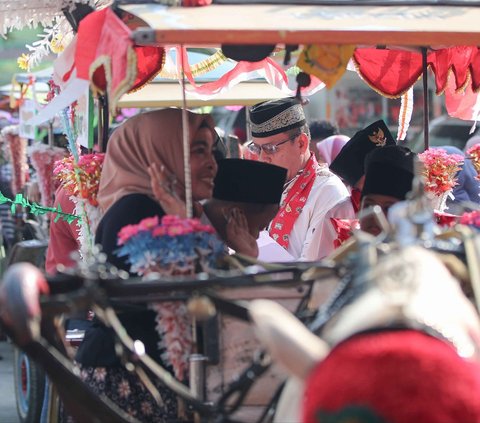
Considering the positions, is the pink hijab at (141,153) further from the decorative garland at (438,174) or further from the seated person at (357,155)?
the decorative garland at (438,174)

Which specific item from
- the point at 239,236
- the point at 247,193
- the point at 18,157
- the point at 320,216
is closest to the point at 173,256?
the point at 239,236

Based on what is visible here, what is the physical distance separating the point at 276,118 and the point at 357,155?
643 millimetres

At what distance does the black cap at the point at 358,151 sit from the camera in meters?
5.77

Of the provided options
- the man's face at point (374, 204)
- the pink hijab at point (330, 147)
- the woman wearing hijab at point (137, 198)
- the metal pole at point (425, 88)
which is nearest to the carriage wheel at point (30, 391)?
the woman wearing hijab at point (137, 198)

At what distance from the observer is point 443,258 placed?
10.8ft

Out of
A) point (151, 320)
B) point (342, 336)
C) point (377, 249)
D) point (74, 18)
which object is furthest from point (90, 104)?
point (342, 336)

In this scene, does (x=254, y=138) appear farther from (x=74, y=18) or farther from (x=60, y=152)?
(x=60, y=152)

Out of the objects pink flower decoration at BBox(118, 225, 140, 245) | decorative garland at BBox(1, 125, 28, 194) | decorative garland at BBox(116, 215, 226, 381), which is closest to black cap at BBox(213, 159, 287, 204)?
decorative garland at BBox(116, 215, 226, 381)

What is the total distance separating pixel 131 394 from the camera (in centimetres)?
391

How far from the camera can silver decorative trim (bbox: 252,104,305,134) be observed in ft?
20.5

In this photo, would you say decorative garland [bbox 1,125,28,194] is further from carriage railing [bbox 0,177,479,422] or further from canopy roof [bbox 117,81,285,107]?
carriage railing [bbox 0,177,479,422]

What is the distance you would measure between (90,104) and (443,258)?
1.78 m

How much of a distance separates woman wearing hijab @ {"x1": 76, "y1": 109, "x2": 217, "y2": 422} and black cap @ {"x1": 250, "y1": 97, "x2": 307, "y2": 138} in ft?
6.01

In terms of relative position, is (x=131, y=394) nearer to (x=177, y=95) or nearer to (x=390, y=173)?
(x=390, y=173)
